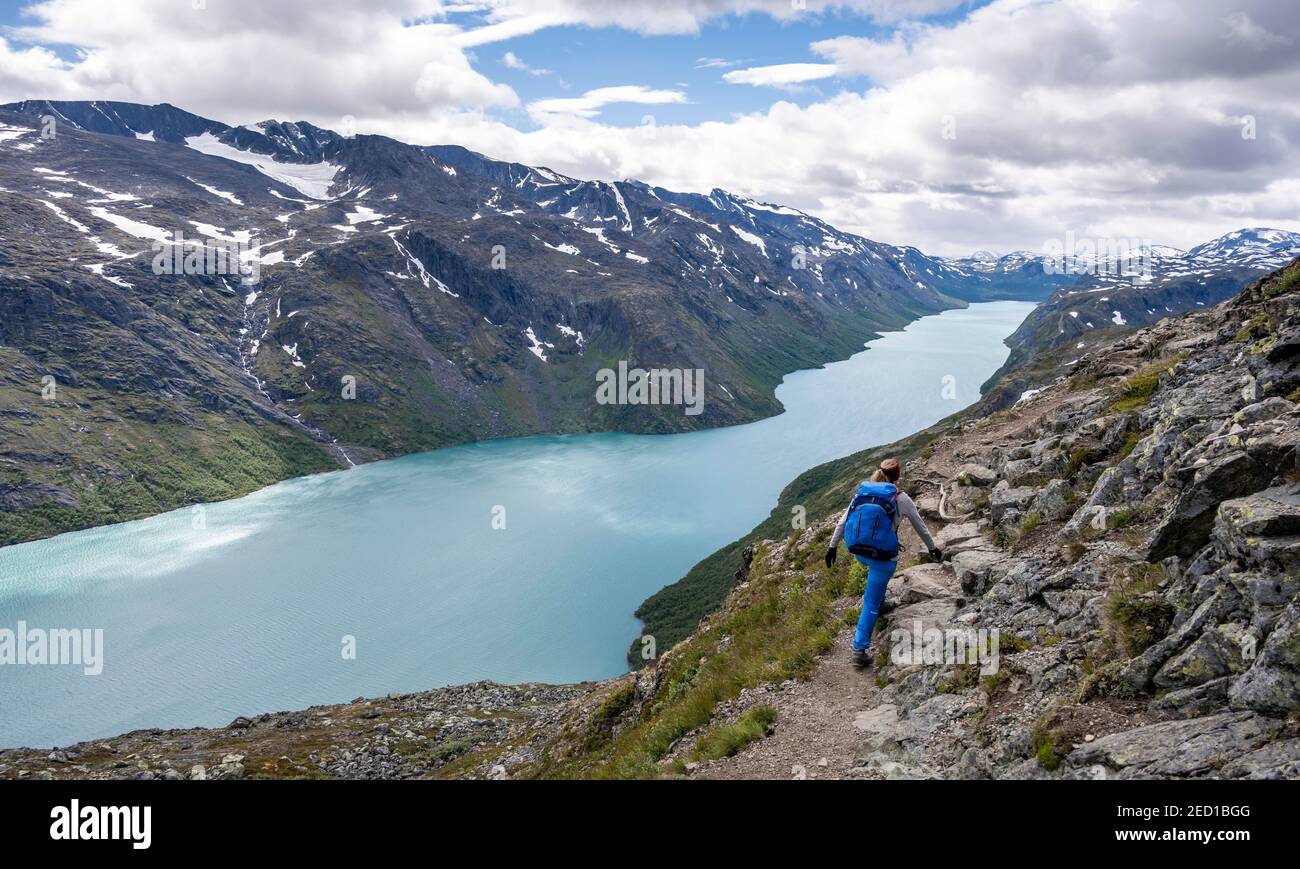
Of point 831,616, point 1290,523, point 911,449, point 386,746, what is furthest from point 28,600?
point 911,449

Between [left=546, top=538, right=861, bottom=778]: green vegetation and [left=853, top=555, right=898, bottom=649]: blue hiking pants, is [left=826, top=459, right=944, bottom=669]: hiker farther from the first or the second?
[left=546, top=538, right=861, bottom=778]: green vegetation

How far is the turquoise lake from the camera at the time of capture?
89438 mm

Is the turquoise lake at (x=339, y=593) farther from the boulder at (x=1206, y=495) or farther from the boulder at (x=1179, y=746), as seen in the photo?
the boulder at (x=1179, y=746)

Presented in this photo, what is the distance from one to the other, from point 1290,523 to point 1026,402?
2784 centimetres

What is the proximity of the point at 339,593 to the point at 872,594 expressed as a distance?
414 feet

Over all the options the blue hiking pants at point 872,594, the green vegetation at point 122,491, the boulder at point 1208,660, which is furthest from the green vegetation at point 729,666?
the green vegetation at point 122,491

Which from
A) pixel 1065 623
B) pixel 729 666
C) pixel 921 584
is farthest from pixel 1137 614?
pixel 729 666

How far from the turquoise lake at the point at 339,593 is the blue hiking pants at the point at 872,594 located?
85476 millimetres

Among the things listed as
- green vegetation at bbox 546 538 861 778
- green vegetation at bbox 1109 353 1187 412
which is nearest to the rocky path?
green vegetation at bbox 546 538 861 778

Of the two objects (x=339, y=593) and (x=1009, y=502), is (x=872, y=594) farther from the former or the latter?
(x=339, y=593)

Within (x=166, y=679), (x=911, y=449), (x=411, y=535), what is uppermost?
(x=911, y=449)

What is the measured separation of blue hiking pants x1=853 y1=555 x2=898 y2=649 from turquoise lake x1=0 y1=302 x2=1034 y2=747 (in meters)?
85.5
